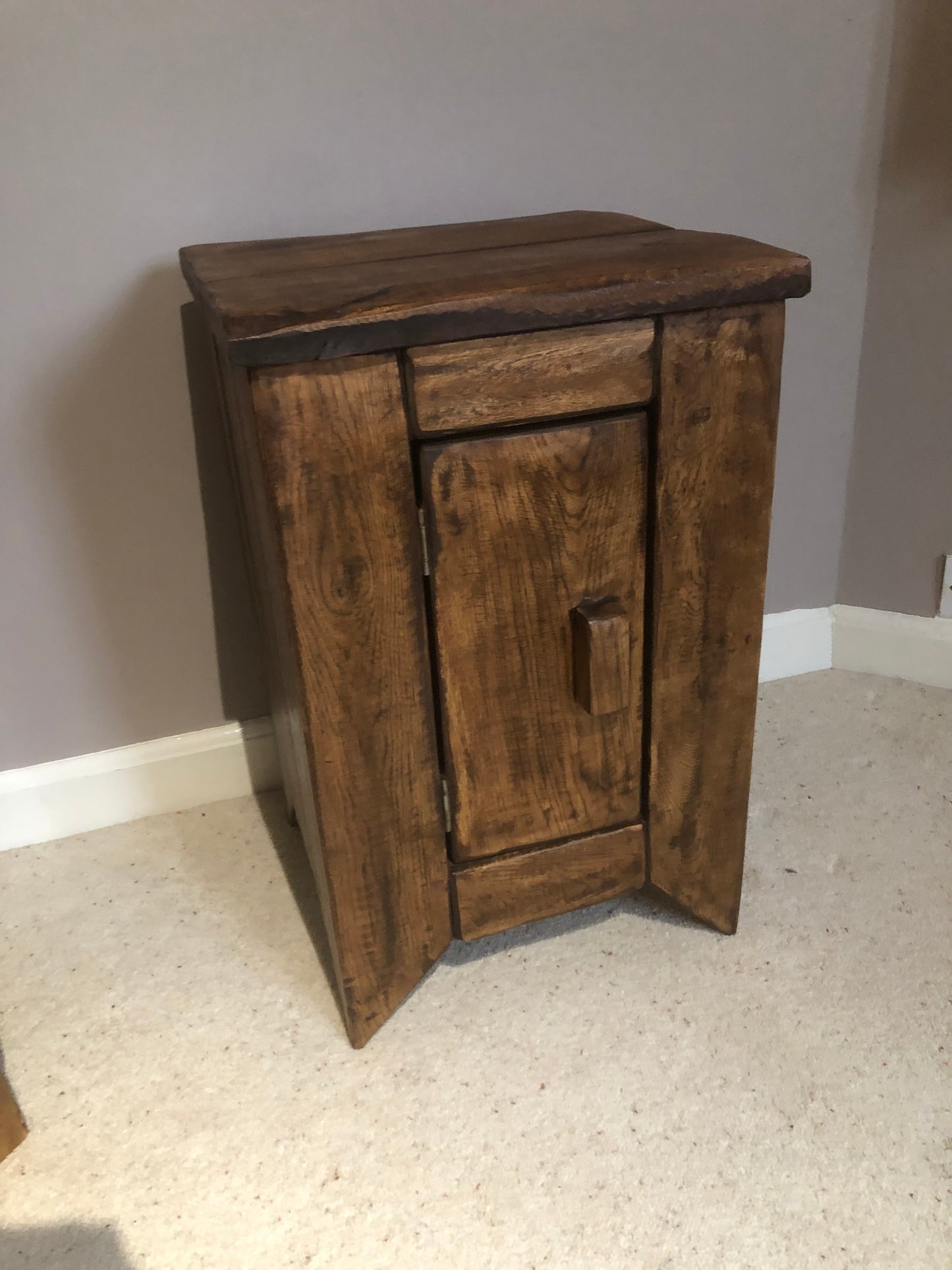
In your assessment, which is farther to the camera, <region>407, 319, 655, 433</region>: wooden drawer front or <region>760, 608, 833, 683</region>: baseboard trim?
<region>760, 608, 833, 683</region>: baseboard trim

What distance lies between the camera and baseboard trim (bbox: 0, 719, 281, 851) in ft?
4.41

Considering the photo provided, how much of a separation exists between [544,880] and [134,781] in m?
0.67

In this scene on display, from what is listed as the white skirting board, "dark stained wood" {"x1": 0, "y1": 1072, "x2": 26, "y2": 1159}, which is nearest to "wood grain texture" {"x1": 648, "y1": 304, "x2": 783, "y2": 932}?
the white skirting board

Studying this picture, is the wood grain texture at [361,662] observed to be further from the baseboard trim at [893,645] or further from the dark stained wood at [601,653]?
the baseboard trim at [893,645]

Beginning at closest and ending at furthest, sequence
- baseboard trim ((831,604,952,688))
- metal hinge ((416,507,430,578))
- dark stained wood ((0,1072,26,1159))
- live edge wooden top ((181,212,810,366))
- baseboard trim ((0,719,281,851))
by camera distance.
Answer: live edge wooden top ((181,212,810,366))
metal hinge ((416,507,430,578))
dark stained wood ((0,1072,26,1159))
baseboard trim ((0,719,281,851))
baseboard trim ((831,604,952,688))

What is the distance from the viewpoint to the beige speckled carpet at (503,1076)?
2.82 feet

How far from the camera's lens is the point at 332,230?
1.17m

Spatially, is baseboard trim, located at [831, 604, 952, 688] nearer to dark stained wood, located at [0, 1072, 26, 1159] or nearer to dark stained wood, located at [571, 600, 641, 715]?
dark stained wood, located at [571, 600, 641, 715]

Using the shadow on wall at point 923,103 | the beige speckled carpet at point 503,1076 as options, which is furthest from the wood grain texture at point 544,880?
the shadow on wall at point 923,103

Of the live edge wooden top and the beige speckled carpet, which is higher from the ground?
the live edge wooden top

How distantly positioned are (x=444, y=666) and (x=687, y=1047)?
0.49 metres

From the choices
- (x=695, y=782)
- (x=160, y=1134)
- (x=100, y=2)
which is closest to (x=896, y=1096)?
(x=695, y=782)

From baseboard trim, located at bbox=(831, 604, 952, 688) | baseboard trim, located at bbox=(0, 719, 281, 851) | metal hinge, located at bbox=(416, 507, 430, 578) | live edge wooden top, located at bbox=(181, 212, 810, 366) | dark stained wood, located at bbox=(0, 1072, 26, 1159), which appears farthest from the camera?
baseboard trim, located at bbox=(831, 604, 952, 688)

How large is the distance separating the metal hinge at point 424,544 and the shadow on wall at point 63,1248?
66 centimetres
